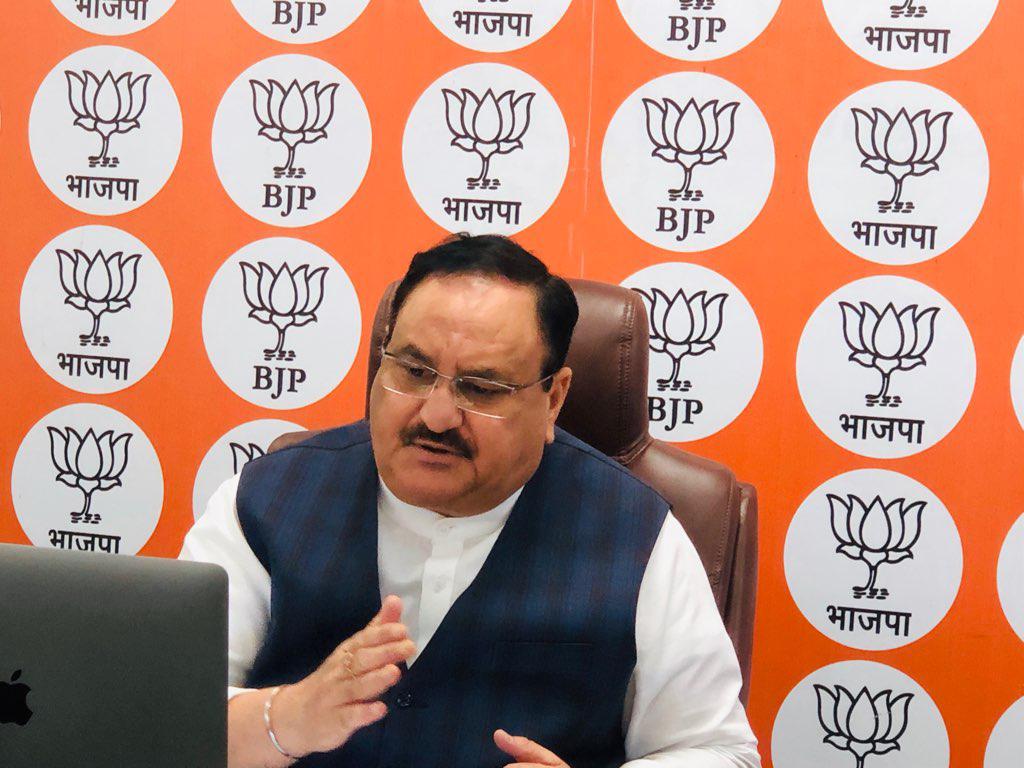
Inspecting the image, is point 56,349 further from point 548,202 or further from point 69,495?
point 548,202

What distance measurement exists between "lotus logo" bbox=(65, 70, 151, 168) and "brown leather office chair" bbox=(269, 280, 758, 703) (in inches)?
43.0

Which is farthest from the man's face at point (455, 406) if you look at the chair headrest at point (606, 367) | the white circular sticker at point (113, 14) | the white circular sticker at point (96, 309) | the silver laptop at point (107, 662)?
the white circular sticker at point (113, 14)

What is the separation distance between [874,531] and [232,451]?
136cm

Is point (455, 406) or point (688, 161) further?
point (688, 161)

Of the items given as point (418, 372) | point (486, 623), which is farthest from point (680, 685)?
point (418, 372)

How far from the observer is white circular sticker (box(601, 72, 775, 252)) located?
240cm

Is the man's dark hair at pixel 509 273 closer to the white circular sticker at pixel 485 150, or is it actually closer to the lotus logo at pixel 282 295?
the white circular sticker at pixel 485 150

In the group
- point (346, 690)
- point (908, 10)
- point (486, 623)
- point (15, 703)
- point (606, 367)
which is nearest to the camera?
point (15, 703)

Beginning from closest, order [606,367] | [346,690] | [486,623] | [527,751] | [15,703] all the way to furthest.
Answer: [15,703]
[346,690]
[527,751]
[486,623]
[606,367]

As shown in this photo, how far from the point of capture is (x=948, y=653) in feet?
7.88

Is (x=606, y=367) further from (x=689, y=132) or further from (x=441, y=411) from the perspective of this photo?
(x=689, y=132)

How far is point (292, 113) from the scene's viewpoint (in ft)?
8.43

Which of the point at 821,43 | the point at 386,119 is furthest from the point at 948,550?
the point at 386,119

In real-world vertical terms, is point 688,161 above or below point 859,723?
above
